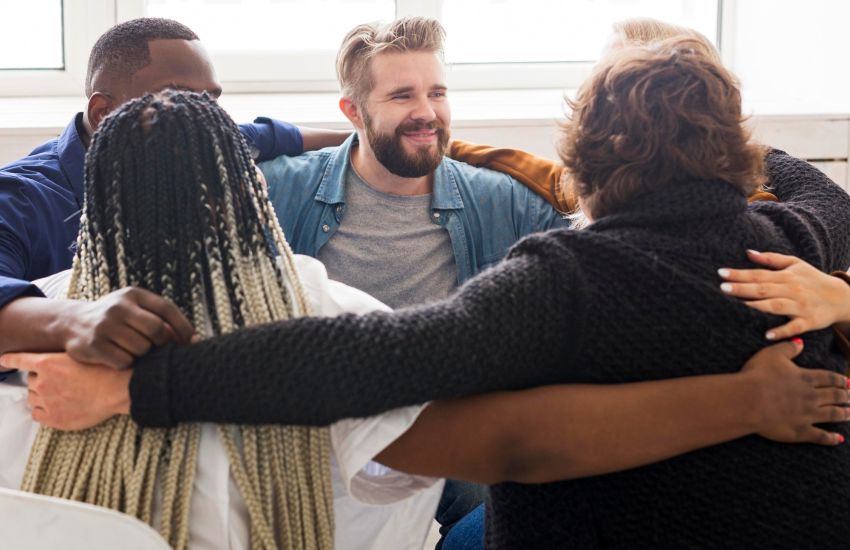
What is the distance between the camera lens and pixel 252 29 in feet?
9.41

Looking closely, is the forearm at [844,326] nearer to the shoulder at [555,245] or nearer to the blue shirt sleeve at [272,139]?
the shoulder at [555,245]

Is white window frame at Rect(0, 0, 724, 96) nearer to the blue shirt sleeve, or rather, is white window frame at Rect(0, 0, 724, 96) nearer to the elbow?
the blue shirt sleeve

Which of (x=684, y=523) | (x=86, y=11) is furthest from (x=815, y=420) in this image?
(x=86, y=11)

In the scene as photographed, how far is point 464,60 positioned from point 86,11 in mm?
1120

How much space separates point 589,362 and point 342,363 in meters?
0.28

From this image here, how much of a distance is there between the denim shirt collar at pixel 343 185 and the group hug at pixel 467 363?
2.75 ft

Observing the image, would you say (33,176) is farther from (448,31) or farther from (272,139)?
(448,31)

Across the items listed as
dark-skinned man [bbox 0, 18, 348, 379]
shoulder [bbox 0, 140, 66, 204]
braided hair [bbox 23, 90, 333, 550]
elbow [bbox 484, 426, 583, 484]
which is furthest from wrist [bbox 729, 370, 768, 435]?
shoulder [bbox 0, 140, 66, 204]

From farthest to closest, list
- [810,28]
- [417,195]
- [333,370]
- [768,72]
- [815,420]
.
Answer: [768,72], [810,28], [417,195], [815,420], [333,370]

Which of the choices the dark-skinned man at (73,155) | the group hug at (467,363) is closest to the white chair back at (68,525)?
the group hug at (467,363)

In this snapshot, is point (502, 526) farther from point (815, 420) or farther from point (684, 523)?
point (815, 420)

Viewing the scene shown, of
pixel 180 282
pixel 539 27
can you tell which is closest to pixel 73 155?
pixel 180 282

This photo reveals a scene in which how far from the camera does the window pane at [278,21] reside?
2.85 m

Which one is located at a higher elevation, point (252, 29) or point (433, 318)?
point (252, 29)
